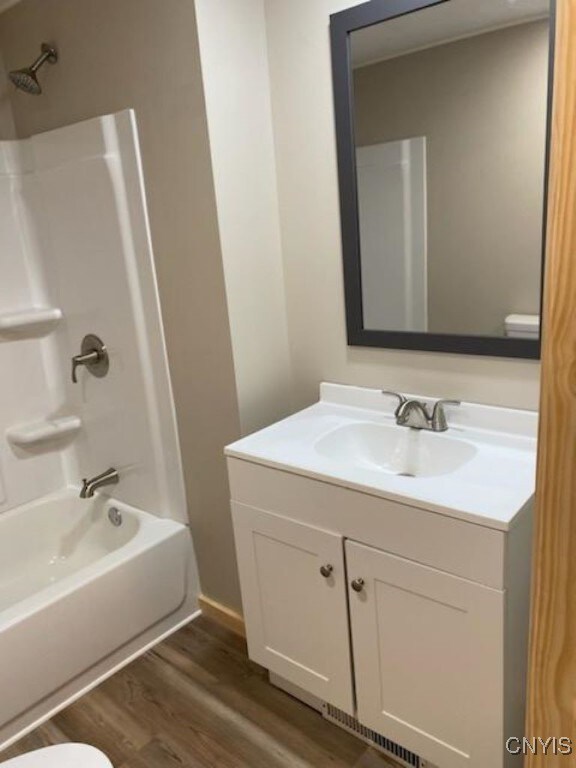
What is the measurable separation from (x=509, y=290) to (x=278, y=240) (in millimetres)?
777

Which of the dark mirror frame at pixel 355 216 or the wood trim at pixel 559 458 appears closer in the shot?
the wood trim at pixel 559 458

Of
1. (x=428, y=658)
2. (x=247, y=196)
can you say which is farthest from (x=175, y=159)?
(x=428, y=658)

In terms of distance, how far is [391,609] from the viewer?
1.46m

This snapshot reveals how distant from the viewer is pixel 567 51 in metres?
0.79

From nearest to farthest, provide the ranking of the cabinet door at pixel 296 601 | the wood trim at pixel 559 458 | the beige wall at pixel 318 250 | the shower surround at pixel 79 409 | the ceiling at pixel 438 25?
1. the wood trim at pixel 559 458
2. the ceiling at pixel 438 25
3. the cabinet door at pixel 296 601
4. the beige wall at pixel 318 250
5. the shower surround at pixel 79 409

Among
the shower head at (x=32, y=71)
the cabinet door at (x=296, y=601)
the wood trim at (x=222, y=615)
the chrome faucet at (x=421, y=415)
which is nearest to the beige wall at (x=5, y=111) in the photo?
the shower head at (x=32, y=71)

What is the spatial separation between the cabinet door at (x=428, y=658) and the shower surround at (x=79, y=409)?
891mm

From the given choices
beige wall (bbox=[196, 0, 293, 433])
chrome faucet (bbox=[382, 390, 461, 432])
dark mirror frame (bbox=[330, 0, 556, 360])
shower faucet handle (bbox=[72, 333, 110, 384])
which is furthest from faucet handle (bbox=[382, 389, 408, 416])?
shower faucet handle (bbox=[72, 333, 110, 384])

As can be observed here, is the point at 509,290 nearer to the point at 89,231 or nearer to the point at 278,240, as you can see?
the point at 278,240

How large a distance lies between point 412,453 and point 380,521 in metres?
0.36

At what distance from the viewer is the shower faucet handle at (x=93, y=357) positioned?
2.29m

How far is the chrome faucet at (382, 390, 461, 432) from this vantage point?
5.62 feet

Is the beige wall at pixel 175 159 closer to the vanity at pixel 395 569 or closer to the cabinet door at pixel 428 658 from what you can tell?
the vanity at pixel 395 569

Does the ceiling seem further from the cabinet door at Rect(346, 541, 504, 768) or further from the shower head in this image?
the cabinet door at Rect(346, 541, 504, 768)
